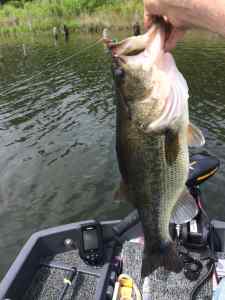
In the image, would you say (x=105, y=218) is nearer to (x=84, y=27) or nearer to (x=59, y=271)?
(x=59, y=271)

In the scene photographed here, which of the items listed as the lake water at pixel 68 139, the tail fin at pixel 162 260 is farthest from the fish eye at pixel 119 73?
the lake water at pixel 68 139

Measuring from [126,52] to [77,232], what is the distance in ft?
10.7

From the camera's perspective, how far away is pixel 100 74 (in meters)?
17.0

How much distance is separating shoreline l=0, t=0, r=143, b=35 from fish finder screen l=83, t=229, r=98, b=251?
23.0 metres

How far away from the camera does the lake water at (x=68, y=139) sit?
24.4 ft

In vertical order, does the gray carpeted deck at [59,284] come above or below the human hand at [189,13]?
below

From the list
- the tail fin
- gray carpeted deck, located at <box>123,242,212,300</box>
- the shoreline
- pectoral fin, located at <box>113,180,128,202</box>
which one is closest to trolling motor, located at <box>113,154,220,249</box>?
gray carpeted deck, located at <box>123,242,212,300</box>

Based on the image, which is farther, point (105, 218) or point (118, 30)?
point (118, 30)

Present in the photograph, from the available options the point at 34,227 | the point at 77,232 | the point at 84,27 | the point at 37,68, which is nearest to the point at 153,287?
the point at 77,232

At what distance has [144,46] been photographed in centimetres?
188

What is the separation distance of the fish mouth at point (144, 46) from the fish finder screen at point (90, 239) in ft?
10.1

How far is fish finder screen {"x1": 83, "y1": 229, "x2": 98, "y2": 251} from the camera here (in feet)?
14.9

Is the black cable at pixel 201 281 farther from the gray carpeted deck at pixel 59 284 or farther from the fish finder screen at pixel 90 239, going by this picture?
the fish finder screen at pixel 90 239

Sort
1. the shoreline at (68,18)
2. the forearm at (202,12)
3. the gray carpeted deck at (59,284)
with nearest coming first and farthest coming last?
the forearm at (202,12)
the gray carpeted deck at (59,284)
the shoreline at (68,18)
